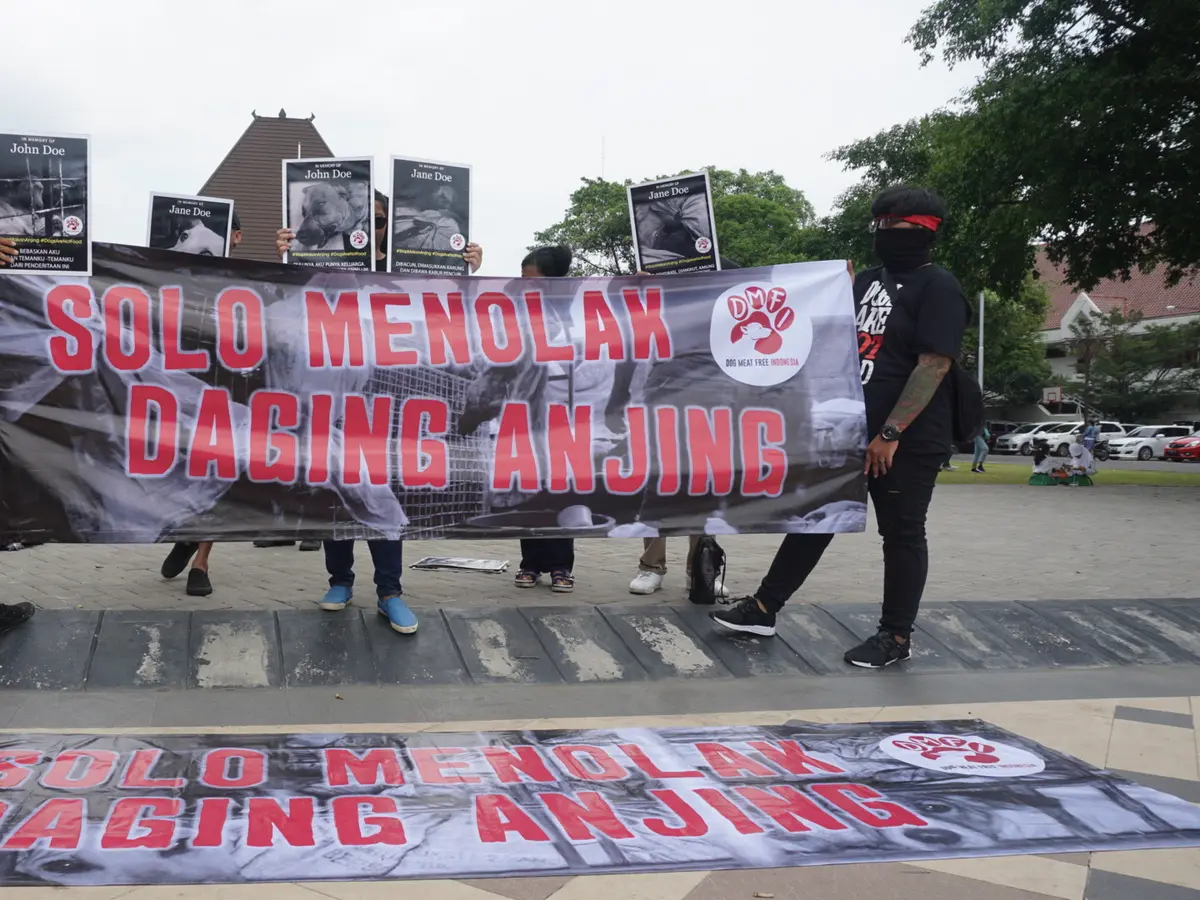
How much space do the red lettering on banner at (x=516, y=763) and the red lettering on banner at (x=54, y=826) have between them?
1131 millimetres

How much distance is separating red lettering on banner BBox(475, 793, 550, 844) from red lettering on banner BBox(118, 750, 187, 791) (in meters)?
Answer: 0.86

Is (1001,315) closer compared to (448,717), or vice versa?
(448,717)

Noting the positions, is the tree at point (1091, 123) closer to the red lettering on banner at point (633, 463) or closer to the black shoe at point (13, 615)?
the red lettering on banner at point (633, 463)

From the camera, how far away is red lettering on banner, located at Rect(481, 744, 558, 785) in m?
3.29

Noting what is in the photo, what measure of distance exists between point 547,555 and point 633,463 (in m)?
1.30

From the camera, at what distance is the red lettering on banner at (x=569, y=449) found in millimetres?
4957

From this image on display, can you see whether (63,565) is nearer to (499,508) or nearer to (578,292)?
(499,508)

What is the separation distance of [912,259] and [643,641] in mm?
2072

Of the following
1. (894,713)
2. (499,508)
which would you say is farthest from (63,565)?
(894,713)

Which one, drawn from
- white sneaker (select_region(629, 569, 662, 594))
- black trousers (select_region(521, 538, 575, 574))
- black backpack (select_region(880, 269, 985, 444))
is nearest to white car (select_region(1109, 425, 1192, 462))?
white sneaker (select_region(629, 569, 662, 594))

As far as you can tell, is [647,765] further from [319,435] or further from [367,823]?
[319,435]

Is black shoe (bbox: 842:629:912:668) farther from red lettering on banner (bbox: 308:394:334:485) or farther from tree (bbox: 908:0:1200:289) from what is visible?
tree (bbox: 908:0:1200:289)

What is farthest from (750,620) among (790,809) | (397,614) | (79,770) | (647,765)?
(79,770)

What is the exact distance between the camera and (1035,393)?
55.4 meters
